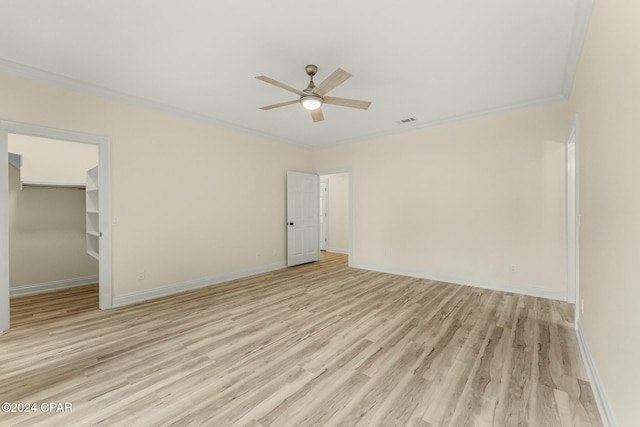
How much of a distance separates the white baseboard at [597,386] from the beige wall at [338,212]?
558 cm

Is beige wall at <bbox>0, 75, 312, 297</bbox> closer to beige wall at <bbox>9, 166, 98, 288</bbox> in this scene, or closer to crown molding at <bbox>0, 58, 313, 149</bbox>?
crown molding at <bbox>0, 58, 313, 149</bbox>

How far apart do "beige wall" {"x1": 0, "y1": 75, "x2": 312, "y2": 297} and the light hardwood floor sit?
0.71 m

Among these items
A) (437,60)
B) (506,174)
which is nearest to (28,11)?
(437,60)

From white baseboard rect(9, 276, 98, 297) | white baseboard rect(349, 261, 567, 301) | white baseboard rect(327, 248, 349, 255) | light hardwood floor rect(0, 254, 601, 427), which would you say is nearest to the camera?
light hardwood floor rect(0, 254, 601, 427)

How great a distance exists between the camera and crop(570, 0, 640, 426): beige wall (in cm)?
122

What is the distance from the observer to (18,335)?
270cm

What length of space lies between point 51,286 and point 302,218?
172 inches

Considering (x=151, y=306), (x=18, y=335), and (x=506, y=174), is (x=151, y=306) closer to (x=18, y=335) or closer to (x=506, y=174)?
(x=18, y=335)

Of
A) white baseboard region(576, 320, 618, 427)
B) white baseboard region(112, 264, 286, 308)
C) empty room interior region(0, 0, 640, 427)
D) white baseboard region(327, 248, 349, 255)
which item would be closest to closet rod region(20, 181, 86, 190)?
empty room interior region(0, 0, 640, 427)

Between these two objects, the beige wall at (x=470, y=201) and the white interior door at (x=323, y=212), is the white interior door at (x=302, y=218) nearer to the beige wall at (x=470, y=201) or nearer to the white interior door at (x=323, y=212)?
the beige wall at (x=470, y=201)

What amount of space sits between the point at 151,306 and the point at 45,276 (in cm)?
220

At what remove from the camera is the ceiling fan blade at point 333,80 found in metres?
2.28

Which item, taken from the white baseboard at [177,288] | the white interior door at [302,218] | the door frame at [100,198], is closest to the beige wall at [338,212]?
the white interior door at [302,218]

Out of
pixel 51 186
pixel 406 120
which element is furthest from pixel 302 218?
pixel 51 186
